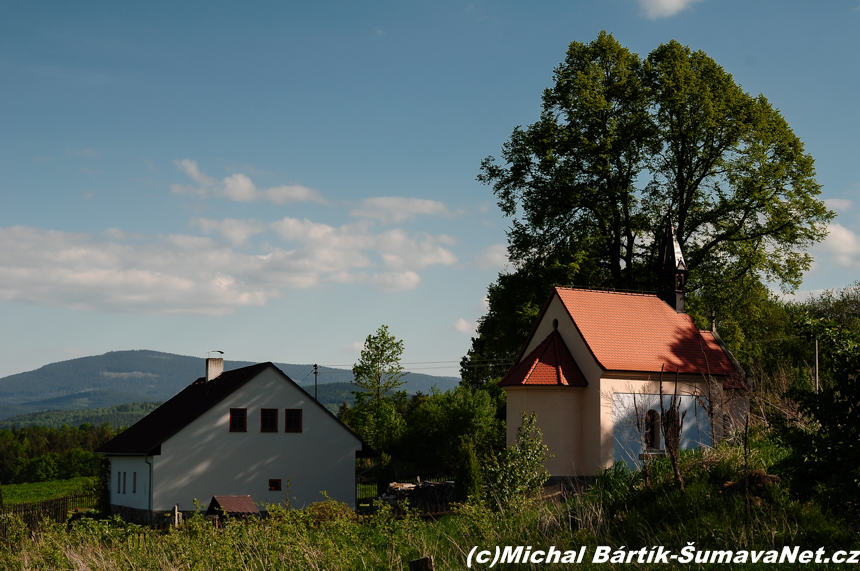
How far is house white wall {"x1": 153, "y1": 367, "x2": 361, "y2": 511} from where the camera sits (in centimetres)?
2964

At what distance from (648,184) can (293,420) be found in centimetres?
1821

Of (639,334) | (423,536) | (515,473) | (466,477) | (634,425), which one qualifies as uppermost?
(639,334)

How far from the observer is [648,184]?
32.9 m

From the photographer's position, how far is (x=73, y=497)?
35.7 metres

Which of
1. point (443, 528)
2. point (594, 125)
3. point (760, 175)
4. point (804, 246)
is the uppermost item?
point (594, 125)

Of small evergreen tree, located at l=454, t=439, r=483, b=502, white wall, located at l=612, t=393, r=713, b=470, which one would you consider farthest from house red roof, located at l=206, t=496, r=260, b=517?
white wall, located at l=612, t=393, r=713, b=470

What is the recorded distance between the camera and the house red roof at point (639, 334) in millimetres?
26734

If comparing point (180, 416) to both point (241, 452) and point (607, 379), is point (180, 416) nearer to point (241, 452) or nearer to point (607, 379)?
point (241, 452)

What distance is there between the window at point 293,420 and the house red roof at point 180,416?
0.79 meters

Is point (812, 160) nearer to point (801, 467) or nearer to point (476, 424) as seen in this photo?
point (476, 424)

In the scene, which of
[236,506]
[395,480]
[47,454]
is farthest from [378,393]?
[47,454]

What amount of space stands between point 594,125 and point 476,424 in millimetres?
17381

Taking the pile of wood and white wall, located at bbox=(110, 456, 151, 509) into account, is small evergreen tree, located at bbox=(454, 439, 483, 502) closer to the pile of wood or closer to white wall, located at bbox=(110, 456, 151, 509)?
the pile of wood

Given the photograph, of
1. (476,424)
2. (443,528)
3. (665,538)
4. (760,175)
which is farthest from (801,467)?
(476,424)
